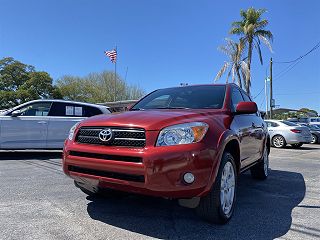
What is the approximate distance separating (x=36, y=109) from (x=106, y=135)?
6049 mm

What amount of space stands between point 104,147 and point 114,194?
1.32 metres

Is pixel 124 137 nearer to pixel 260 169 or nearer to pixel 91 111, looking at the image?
pixel 260 169

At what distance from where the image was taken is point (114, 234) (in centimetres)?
337

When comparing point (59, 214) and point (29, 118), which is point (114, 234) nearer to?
point (59, 214)

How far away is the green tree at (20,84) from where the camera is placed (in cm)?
4641

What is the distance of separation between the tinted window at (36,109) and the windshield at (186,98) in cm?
461

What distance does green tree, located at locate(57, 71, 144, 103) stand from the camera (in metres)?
46.2

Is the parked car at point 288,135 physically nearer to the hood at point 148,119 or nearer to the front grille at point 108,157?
the hood at point 148,119

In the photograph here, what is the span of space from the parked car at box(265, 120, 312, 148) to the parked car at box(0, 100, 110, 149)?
32.2ft

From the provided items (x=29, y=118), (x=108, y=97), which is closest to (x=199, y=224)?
Result: (x=29, y=118)

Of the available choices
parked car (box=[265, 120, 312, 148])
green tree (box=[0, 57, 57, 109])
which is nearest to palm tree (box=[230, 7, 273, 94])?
parked car (box=[265, 120, 312, 148])

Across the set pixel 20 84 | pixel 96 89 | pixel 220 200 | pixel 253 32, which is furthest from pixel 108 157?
pixel 20 84

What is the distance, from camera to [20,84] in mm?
50312

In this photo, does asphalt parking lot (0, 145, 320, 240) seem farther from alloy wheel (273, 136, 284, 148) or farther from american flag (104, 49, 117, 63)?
american flag (104, 49, 117, 63)
